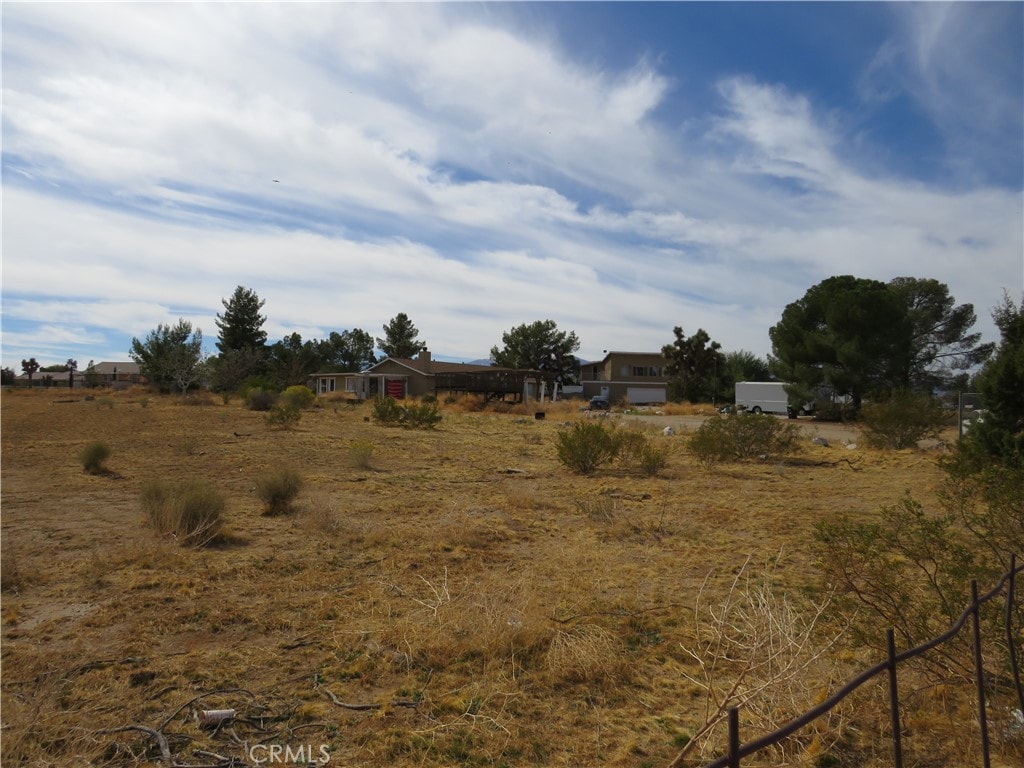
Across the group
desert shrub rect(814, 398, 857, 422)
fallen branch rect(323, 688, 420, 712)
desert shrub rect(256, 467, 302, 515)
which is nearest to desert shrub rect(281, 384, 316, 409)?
desert shrub rect(256, 467, 302, 515)

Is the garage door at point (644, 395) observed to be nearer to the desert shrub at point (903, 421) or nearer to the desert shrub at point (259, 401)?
the desert shrub at point (259, 401)

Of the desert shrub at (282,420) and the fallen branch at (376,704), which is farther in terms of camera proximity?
the desert shrub at (282,420)

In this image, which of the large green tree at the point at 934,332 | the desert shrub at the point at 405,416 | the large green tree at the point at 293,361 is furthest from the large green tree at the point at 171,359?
the large green tree at the point at 934,332

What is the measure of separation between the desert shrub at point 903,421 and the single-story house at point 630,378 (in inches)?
1761

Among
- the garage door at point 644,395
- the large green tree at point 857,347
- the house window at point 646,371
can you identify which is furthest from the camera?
the house window at point 646,371

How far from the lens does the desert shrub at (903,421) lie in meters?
18.8

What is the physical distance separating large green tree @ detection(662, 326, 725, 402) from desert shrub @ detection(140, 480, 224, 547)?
5384 cm

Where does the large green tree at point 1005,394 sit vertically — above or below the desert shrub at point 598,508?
above

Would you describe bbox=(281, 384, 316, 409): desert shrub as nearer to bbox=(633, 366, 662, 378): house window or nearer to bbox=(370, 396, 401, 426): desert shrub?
bbox=(370, 396, 401, 426): desert shrub

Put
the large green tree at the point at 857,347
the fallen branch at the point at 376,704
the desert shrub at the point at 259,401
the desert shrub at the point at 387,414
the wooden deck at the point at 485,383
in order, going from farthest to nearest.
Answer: the wooden deck at the point at 485,383
the desert shrub at the point at 259,401
the large green tree at the point at 857,347
the desert shrub at the point at 387,414
the fallen branch at the point at 376,704

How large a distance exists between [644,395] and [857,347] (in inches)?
1183

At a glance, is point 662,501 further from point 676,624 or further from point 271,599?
point 271,599

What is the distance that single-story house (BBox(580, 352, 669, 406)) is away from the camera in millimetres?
65125

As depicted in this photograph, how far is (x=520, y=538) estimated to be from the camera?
869cm
